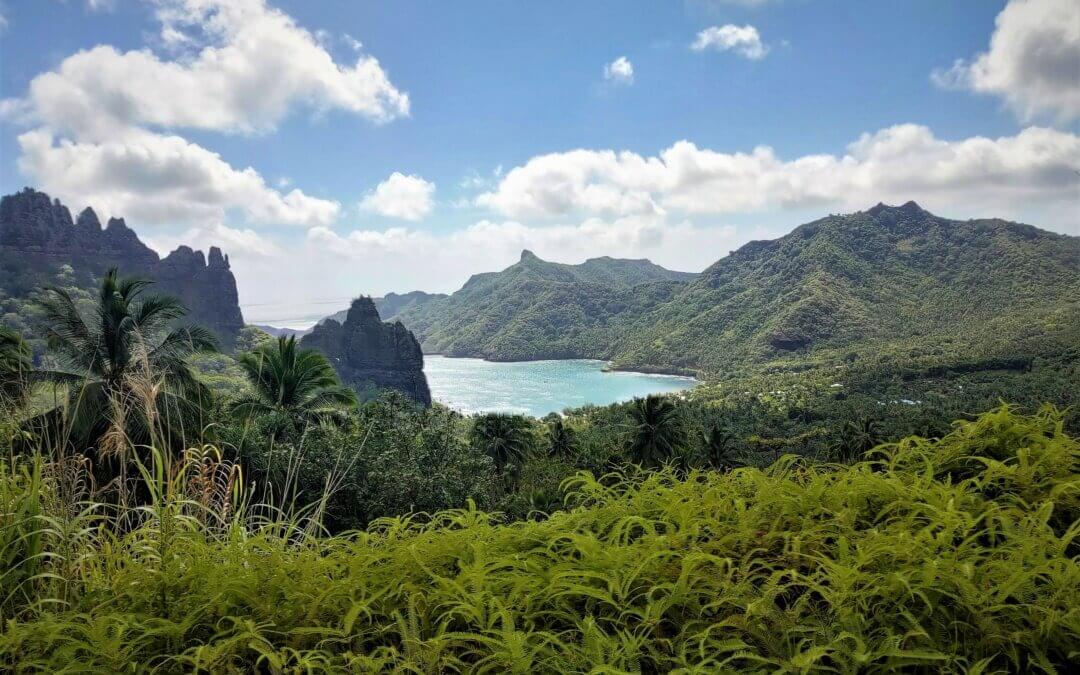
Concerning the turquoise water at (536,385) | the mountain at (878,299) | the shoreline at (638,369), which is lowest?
the turquoise water at (536,385)

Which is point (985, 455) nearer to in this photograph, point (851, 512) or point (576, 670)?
point (851, 512)

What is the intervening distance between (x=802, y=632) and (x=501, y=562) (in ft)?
1.67

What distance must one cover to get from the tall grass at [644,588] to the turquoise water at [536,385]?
7595cm

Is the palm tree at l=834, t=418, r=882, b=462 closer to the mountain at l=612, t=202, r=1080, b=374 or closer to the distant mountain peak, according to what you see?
the mountain at l=612, t=202, r=1080, b=374

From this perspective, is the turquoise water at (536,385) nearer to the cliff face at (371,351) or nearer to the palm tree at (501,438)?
the cliff face at (371,351)

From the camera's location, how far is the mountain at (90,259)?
70.8 m

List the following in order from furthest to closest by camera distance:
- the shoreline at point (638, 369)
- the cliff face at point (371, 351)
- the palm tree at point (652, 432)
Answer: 1. the shoreline at point (638, 369)
2. the cliff face at point (371, 351)
3. the palm tree at point (652, 432)

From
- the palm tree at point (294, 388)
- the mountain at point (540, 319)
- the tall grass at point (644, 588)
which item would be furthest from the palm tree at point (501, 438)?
the mountain at point (540, 319)

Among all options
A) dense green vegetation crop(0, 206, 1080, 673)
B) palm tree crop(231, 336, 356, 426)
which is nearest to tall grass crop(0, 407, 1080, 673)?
dense green vegetation crop(0, 206, 1080, 673)

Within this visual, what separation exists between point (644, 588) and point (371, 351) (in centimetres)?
9885

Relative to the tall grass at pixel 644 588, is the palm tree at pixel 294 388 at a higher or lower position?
lower

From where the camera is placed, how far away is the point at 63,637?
100 cm

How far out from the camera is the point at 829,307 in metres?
110

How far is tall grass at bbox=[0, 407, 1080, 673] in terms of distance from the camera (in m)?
0.85
